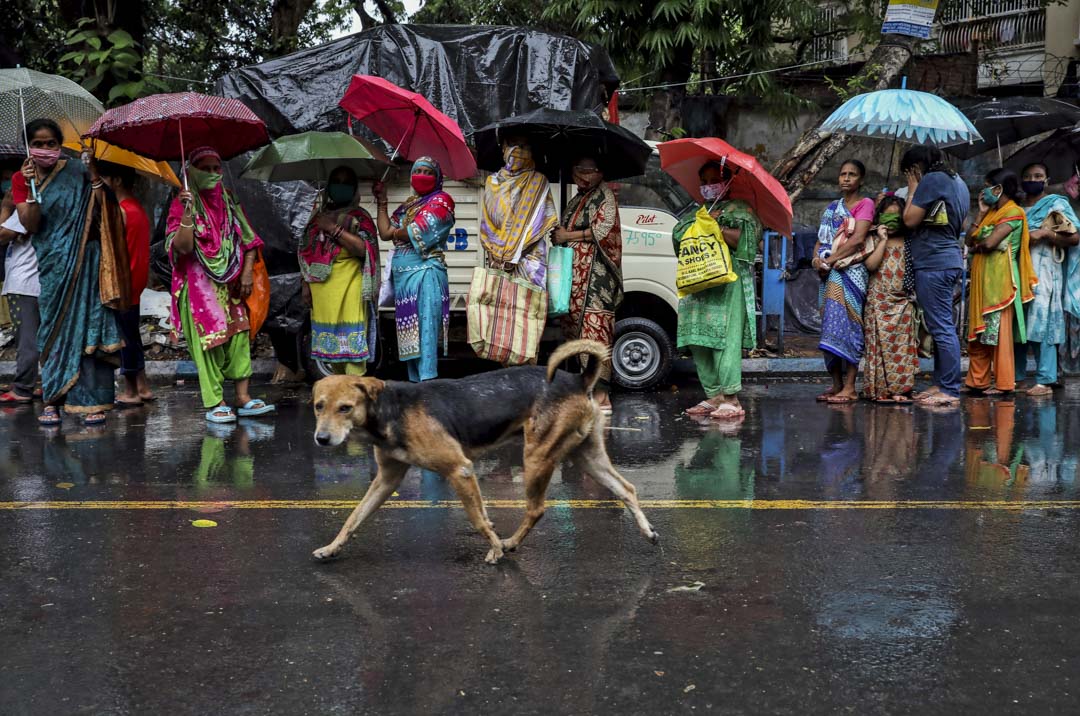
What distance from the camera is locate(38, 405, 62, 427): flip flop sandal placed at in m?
8.47

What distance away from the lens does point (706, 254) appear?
28.7 feet

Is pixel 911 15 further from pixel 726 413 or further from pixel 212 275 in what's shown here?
pixel 212 275

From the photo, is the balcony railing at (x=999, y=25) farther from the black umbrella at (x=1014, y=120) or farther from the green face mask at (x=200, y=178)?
the green face mask at (x=200, y=178)

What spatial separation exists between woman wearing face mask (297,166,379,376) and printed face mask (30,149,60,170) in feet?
6.37

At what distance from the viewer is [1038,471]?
22.6 feet

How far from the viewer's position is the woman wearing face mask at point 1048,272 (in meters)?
10.5

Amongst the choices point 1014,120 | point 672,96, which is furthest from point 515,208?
point 672,96

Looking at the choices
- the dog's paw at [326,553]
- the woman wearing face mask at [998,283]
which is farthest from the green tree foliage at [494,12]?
the dog's paw at [326,553]

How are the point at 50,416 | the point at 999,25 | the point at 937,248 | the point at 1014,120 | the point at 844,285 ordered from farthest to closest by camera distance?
the point at 999,25 < the point at 1014,120 < the point at 844,285 < the point at 937,248 < the point at 50,416

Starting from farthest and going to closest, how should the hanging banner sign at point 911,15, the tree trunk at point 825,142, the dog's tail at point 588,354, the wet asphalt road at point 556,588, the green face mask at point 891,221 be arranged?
the tree trunk at point 825,142
the hanging banner sign at point 911,15
the green face mask at point 891,221
the dog's tail at point 588,354
the wet asphalt road at point 556,588

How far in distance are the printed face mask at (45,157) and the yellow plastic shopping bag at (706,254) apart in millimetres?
4828

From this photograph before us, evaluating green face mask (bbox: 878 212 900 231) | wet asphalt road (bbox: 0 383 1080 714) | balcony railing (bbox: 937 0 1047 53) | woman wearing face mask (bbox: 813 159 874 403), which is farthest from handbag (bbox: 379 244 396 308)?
balcony railing (bbox: 937 0 1047 53)

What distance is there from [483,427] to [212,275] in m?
4.44

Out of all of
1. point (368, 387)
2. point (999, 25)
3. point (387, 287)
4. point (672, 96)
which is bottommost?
point (368, 387)
